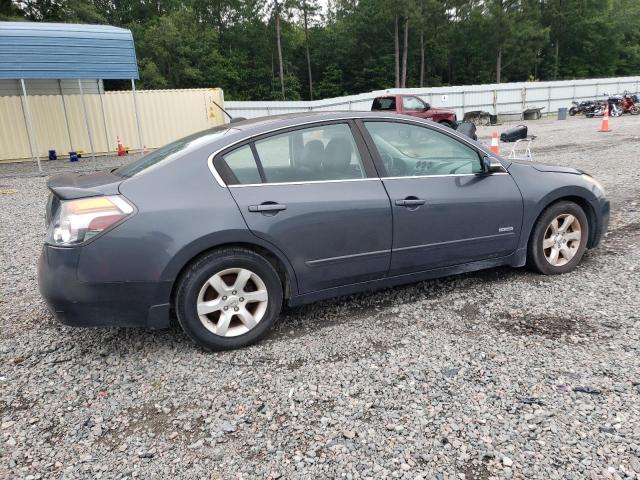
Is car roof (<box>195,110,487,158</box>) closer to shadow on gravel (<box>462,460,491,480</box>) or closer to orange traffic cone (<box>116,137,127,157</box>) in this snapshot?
shadow on gravel (<box>462,460,491,480</box>)

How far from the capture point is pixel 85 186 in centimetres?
310

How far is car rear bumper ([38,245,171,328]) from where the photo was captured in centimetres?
290

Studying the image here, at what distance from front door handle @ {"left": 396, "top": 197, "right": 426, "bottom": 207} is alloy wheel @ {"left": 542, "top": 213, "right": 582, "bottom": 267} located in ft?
4.45

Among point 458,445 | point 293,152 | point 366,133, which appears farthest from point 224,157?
point 458,445

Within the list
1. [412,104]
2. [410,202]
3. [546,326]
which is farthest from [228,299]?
[412,104]

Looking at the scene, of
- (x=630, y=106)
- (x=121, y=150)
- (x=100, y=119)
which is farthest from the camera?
(x=630, y=106)

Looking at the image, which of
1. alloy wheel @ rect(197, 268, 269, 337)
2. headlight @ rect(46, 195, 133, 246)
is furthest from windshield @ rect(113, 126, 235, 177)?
alloy wheel @ rect(197, 268, 269, 337)

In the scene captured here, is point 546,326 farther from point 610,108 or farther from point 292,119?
point 610,108

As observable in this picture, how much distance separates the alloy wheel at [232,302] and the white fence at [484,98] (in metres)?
21.5

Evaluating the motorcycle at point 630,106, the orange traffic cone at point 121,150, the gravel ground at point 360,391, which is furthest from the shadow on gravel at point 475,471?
the motorcycle at point 630,106

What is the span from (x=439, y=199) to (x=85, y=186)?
2.45 meters

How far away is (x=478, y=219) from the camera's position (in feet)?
12.7

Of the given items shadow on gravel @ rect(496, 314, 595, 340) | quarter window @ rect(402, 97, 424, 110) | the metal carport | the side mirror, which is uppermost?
the metal carport

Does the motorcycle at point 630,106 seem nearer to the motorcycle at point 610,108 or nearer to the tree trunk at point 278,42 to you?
the motorcycle at point 610,108
